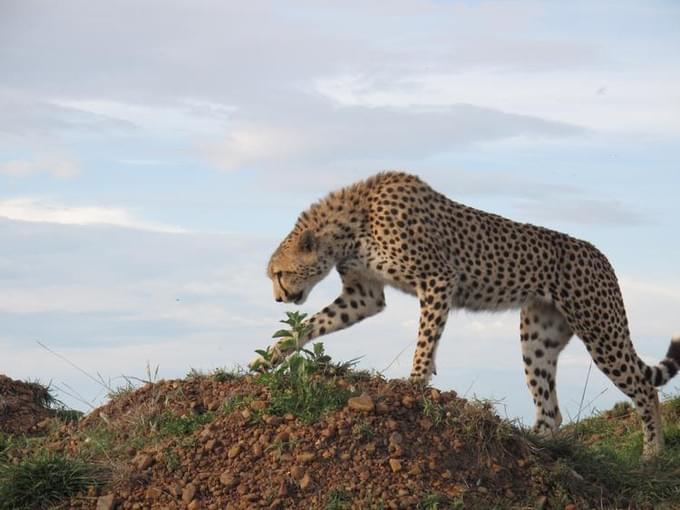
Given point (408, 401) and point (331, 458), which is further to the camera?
point (408, 401)

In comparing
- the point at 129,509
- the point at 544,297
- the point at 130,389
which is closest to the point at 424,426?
the point at 129,509

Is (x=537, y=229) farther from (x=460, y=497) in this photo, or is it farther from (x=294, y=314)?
(x=460, y=497)

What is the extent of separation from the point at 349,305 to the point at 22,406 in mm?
2660

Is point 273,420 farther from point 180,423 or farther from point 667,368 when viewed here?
point 667,368

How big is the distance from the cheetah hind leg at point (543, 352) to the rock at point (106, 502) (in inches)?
167

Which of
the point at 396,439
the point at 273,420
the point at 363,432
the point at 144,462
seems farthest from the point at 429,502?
the point at 144,462

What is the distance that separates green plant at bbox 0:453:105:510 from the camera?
17.7 ft

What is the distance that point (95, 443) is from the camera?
585 cm

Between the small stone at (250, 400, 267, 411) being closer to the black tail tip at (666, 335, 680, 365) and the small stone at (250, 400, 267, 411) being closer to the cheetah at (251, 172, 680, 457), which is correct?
the cheetah at (251, 172, 680, 457)

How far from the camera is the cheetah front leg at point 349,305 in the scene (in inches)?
298

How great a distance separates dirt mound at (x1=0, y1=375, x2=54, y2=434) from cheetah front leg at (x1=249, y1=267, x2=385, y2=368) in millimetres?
2183

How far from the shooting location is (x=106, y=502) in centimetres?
521

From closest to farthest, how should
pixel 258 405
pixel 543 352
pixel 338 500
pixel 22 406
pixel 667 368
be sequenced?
pixel 338 500
pixel 258 405
pixel 22 406
pixel 543 352
pixel 667 368

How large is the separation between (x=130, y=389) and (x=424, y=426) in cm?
213
